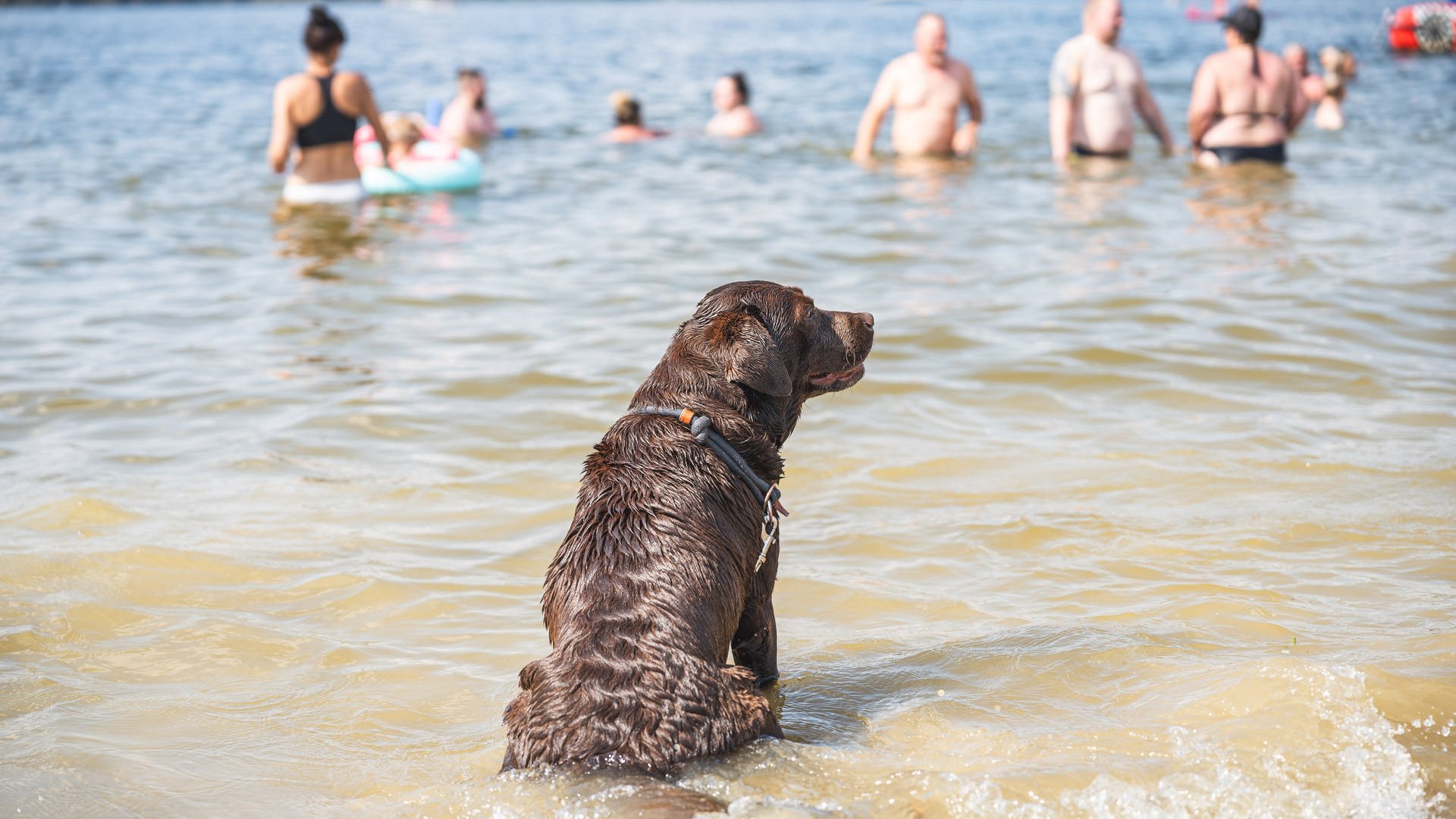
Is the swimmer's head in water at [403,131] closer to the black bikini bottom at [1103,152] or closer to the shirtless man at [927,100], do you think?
the shirtless man at [927,100]

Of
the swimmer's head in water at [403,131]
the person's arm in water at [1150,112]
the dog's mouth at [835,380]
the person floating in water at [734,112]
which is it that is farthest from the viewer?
the person floating in water at [734,112]

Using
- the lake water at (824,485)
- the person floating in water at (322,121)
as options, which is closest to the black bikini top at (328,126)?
the person floating in water at (322,121)

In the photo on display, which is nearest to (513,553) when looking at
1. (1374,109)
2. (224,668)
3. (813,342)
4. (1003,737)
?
(224,668)

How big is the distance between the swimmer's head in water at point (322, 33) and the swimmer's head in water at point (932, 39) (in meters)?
6.81

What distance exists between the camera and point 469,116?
20422mm

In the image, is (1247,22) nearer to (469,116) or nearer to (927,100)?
(927,100)

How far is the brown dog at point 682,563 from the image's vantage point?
11.3 feet

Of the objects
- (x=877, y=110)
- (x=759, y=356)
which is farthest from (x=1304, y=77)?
(x=759, y=356)

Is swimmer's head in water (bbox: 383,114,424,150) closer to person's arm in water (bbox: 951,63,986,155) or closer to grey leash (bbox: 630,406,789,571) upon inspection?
person's arm in water (bbox: 951,63,986,155)

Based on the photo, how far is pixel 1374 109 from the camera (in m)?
21.1

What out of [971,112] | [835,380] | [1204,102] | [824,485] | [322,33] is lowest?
[824,485]

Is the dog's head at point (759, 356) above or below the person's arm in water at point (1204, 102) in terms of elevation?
below

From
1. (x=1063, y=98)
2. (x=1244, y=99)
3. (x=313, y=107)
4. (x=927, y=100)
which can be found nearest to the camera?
(x=313, y=107)

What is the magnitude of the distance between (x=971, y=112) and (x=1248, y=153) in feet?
11.1
